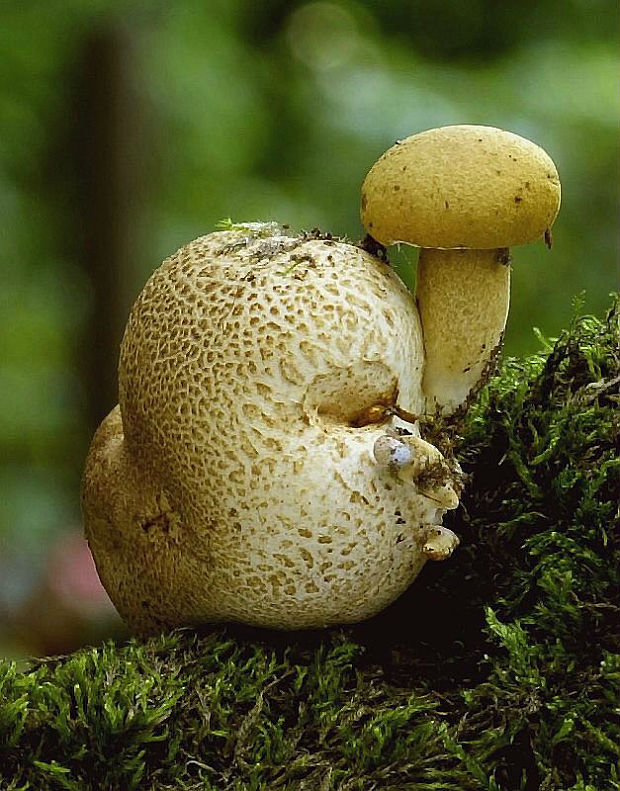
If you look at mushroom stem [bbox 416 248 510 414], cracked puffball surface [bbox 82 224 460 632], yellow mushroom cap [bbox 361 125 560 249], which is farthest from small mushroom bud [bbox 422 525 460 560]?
yellow mushroom cap [bbox 361 125 560 249]

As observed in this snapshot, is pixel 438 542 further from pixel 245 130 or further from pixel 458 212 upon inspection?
pixel 245 130

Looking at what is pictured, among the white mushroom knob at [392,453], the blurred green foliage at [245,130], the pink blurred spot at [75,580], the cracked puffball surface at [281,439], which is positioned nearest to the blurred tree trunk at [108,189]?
the blurred green foliage at [245,130]

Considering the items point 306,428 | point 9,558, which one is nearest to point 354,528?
point 306,428

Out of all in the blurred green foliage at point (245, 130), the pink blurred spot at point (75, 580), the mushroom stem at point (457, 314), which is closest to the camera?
the mushroom stem at point (457, 314)

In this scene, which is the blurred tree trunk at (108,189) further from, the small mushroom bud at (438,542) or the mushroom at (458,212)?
the small mushroom bud at (438,542)

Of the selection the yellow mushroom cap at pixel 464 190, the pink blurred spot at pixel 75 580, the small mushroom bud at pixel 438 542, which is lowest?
the pink blurred spot at pixel 75 580

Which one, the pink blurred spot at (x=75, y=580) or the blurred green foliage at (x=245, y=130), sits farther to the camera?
the blurred green foliage at (x=245, y=130)

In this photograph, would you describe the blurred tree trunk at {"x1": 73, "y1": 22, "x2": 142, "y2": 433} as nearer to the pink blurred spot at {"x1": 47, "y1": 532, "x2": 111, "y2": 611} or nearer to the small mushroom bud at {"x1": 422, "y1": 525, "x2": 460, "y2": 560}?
the pink blurred spot at {"x1": 47, "y1": 532, "x2": 111, "y2": 611}

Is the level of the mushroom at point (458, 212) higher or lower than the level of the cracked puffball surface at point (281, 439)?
higher
